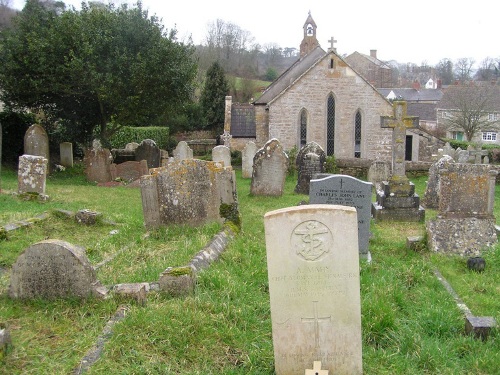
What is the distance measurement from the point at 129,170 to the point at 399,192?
9889 millimetres

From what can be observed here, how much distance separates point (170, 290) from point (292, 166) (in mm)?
17571

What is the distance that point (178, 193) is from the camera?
9180 mm

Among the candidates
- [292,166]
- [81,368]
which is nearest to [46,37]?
[292,166]

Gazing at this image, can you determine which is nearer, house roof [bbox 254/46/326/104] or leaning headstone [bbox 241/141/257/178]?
leaning headstone [bbox 241/141/257/178]

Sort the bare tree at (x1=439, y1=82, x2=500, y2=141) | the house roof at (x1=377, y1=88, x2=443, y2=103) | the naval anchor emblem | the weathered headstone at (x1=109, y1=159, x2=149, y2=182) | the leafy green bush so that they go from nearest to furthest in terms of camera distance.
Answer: the naval anchor emblem
the weathered headstone at (x1=109, y1=159, x2=149, y2=182)
the leafy green bush
the bare tree at (x1=439, y1=82, x2=500, y2=141)
the house roof at (x1=377, y1=88, x2=443, y2=103)

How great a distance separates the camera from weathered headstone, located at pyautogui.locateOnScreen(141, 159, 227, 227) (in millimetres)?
9148

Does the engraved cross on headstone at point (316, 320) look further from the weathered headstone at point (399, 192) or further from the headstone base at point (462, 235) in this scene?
the weathered headstone at point (399, 192)

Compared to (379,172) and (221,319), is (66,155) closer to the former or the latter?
(379,172)

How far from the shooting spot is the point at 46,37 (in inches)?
720

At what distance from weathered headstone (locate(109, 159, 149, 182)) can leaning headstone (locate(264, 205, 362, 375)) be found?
48.1 ft

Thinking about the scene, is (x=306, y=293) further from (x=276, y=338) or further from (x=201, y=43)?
(x=201, y=43)

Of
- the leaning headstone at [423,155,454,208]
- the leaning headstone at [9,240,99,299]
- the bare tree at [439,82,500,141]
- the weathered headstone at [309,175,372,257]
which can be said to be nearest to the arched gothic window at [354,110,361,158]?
the leaning headstone at [423,155,454,208]

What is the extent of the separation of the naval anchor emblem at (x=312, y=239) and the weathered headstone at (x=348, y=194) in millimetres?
4667

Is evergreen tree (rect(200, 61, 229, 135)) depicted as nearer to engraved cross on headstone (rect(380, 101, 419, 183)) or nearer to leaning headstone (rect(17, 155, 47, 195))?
engraved cross on headstone (rect(380, 101, 419, 183))
